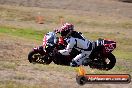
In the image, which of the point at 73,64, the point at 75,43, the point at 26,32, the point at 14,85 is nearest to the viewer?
the point at 14,85

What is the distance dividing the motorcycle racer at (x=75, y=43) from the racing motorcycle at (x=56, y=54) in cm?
23

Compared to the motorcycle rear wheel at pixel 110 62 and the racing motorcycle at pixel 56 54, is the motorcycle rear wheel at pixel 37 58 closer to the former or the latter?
the racing motorcycle at pixel 56 54

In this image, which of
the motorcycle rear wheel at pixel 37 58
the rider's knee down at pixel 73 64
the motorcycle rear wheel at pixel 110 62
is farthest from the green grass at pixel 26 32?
the rider's knee down at pixel 73 64

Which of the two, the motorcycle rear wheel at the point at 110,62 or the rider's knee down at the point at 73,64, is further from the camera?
the motorcycle rear wheel at the point at 110,62

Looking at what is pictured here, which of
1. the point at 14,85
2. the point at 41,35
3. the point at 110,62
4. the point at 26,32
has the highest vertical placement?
the point at 14,85

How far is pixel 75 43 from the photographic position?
18.1 meters

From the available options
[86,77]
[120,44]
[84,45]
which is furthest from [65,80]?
[120,44]

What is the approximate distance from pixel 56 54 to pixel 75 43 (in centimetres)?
97

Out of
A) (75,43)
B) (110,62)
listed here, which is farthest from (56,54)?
(110,62)

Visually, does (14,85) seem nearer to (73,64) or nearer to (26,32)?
(73,64)

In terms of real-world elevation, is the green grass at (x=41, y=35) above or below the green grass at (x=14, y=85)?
below

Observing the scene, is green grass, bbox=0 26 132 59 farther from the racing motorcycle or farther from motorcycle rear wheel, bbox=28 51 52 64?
motorcycle rear wheel, bbox=28 51 52 64

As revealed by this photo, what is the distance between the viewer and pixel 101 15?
160 feet

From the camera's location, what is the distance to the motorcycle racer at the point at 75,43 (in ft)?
59.1
